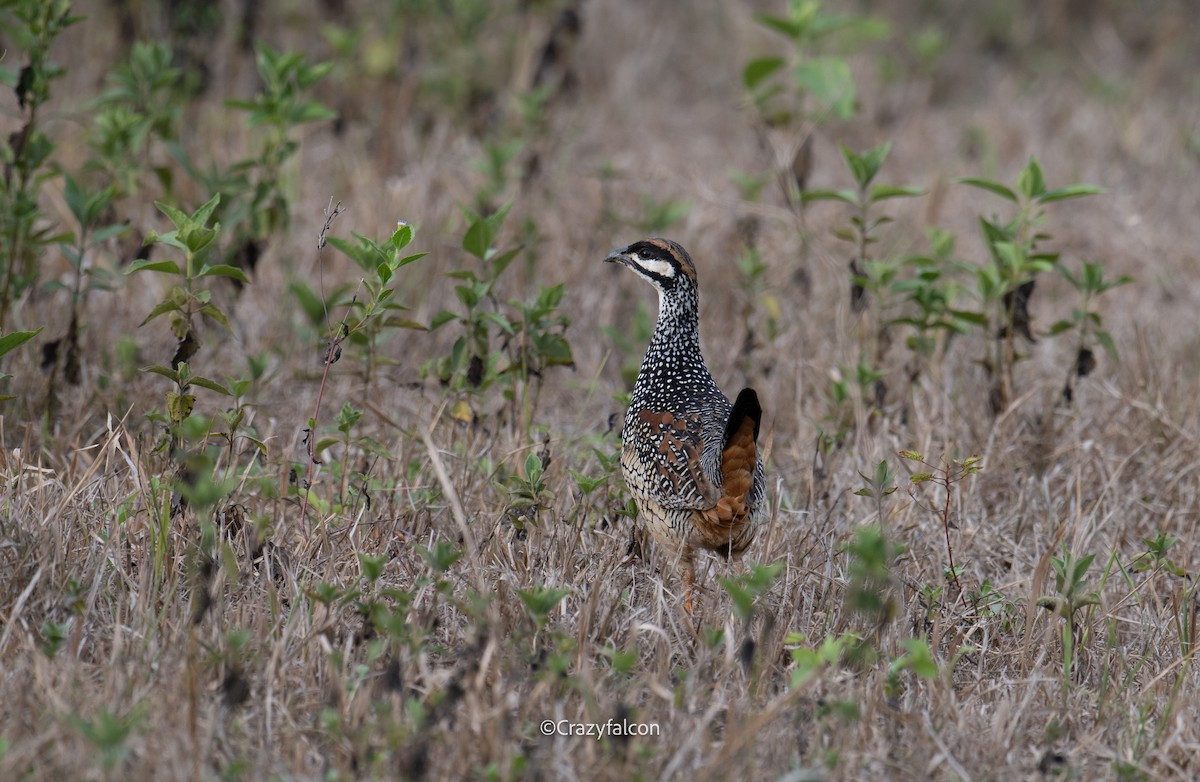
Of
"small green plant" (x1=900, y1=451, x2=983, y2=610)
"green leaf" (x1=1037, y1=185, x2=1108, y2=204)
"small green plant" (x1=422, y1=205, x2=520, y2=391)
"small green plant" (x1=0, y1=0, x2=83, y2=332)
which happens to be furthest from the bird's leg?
"small green plant" (x1=0, y1=0, x2=83, y2=332)

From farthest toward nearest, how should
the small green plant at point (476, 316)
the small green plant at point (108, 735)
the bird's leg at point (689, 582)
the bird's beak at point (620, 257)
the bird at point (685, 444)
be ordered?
the bird's beak at point (620, 257)
the small green plant at point (476, 316)
the bird's leg at point (689, 582)
the bird at point (685, 444)
the small green plant at point (108, 735)

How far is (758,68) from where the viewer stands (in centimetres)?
601

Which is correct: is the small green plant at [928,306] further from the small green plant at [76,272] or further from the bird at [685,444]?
the small green plant at [76,272]

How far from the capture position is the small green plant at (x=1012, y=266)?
4891 mm

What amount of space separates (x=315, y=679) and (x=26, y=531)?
976 millimetres

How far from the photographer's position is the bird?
3725mm

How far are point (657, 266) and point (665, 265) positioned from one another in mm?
34

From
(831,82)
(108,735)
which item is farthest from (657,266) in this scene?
(108,735)

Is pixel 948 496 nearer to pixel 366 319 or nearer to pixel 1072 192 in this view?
pixel 1072 192

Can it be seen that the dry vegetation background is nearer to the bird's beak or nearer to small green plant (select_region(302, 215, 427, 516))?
small green plant (select_region(302, 215, 427, 516))

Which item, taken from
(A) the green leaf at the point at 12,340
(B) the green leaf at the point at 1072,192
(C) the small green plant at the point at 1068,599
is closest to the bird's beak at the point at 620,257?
(B) the green leaf at the point at 1072,192

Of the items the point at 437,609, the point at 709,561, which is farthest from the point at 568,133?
the point at 437,609

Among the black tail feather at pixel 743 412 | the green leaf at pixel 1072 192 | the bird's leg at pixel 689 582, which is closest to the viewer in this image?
the black tail feather at pixel 743 412

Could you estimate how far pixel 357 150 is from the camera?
7.86 metres
